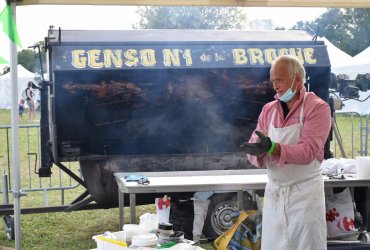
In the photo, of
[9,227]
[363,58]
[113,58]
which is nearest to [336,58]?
[363,58]

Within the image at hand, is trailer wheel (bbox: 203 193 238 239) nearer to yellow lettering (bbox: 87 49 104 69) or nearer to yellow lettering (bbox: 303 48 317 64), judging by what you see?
yellow lettering (bbox: 303 48 317 64)

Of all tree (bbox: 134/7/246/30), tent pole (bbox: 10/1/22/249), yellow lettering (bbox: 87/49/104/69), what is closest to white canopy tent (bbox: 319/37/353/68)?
tree (bbox: 134/7/246/30)

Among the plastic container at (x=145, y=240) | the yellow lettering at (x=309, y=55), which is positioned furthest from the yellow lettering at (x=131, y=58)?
the plastic container at (x=145, y=240)

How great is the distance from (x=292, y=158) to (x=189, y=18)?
12.7ft

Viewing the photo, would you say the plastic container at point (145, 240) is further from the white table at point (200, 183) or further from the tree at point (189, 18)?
the tree at point (189, 18)

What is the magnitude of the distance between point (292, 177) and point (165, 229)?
852mm

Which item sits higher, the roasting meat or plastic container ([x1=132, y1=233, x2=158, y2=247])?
the roasting meat

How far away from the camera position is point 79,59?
4.79m

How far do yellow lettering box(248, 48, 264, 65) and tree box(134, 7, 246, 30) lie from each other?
147 centimetres

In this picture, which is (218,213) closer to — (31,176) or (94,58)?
(94,58)

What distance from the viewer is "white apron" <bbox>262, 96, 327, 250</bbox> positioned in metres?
3.08

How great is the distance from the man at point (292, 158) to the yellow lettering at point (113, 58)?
2.03 m

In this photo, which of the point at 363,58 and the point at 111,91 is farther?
the point at 363,58

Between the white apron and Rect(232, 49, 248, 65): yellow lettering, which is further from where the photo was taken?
Rect(232, 49, 248, 65): yellow lettering
